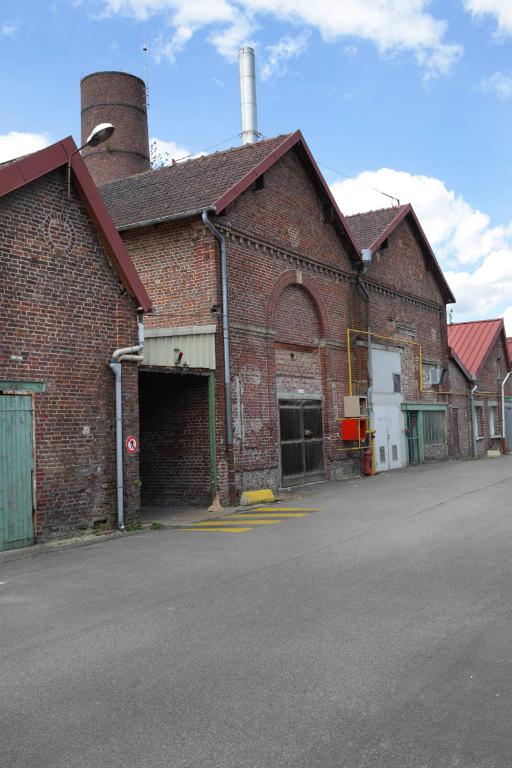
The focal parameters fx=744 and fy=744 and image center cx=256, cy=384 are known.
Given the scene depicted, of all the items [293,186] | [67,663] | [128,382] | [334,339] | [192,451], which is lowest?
[67,663]

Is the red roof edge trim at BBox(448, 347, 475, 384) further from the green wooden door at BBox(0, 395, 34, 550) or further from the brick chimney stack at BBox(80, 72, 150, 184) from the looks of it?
the green wooden door at BBox(0, 395, 34, 550)

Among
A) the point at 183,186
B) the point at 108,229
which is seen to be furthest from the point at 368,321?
the point at 108,229

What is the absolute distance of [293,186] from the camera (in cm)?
1927

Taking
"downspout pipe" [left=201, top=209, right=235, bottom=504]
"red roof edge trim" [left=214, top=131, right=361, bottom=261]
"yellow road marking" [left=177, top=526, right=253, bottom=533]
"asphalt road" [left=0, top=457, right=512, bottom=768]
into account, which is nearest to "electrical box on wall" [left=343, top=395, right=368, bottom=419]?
"red roof edge trim" [left=214, top=131, right=361, bottom=261]

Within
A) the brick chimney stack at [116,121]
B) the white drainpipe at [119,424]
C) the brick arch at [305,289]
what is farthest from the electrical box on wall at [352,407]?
the brick chimney stack at [116,121]

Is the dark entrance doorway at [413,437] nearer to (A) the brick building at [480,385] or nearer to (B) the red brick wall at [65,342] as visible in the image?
(A) the brick building at [480,385]

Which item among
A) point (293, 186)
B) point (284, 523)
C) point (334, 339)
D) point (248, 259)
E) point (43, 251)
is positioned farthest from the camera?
point (334, 339)

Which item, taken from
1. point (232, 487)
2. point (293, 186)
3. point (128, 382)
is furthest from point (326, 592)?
point (293, 186)

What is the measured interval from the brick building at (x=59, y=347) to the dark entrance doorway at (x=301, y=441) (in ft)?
20.0

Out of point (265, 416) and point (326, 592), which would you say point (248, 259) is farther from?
point (326, 592)

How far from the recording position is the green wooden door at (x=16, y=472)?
10.8m

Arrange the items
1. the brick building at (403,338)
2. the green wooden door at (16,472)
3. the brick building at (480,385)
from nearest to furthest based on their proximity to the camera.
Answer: the green wooden door at (16,472)
the brick building at (403,338)
the brick building at (480,385)

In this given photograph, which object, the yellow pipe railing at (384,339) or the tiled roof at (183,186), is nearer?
the tiled roof at (183,186)

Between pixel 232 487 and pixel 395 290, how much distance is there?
38.2 ft
